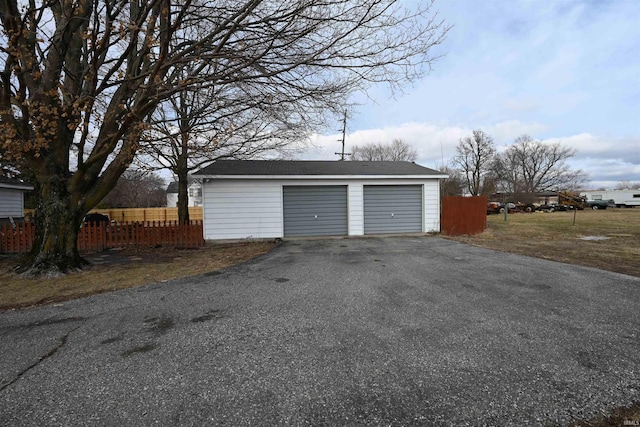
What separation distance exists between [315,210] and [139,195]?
114ft

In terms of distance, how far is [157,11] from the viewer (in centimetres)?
663

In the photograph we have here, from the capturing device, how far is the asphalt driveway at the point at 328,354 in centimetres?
212

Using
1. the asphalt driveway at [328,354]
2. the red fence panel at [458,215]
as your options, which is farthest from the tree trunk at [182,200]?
the red fence panel at [458,215]

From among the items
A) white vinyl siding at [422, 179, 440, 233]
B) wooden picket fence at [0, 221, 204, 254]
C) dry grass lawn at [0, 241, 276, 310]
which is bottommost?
dry grass lawn at [0, 241, 276, 310]

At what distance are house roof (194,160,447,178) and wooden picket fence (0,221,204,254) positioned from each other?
2127 millimetres

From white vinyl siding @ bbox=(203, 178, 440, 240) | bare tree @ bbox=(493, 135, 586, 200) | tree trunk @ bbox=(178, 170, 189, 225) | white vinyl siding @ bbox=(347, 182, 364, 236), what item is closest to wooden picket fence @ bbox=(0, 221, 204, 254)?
white vinyl siding @ bbox=(203, 178, 440, 240)

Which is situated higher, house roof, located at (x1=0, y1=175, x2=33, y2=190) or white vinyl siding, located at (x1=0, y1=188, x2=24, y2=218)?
house roof, located at (x1=0, y1=175, x2=33, y2=190)

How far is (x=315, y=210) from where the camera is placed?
12430 millimetres

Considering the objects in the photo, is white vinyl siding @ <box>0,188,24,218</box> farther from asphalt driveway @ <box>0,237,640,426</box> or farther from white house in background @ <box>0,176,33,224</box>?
asphalt driveway @ <box>0,237,640,426</box>

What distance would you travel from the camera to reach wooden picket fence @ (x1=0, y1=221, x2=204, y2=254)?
33.1ft

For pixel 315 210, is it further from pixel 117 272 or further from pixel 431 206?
pixel 117 272

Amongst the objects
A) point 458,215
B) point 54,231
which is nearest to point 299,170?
point 458,215

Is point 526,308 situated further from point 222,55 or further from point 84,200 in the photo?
point 84,200

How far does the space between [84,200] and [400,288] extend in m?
7.11
